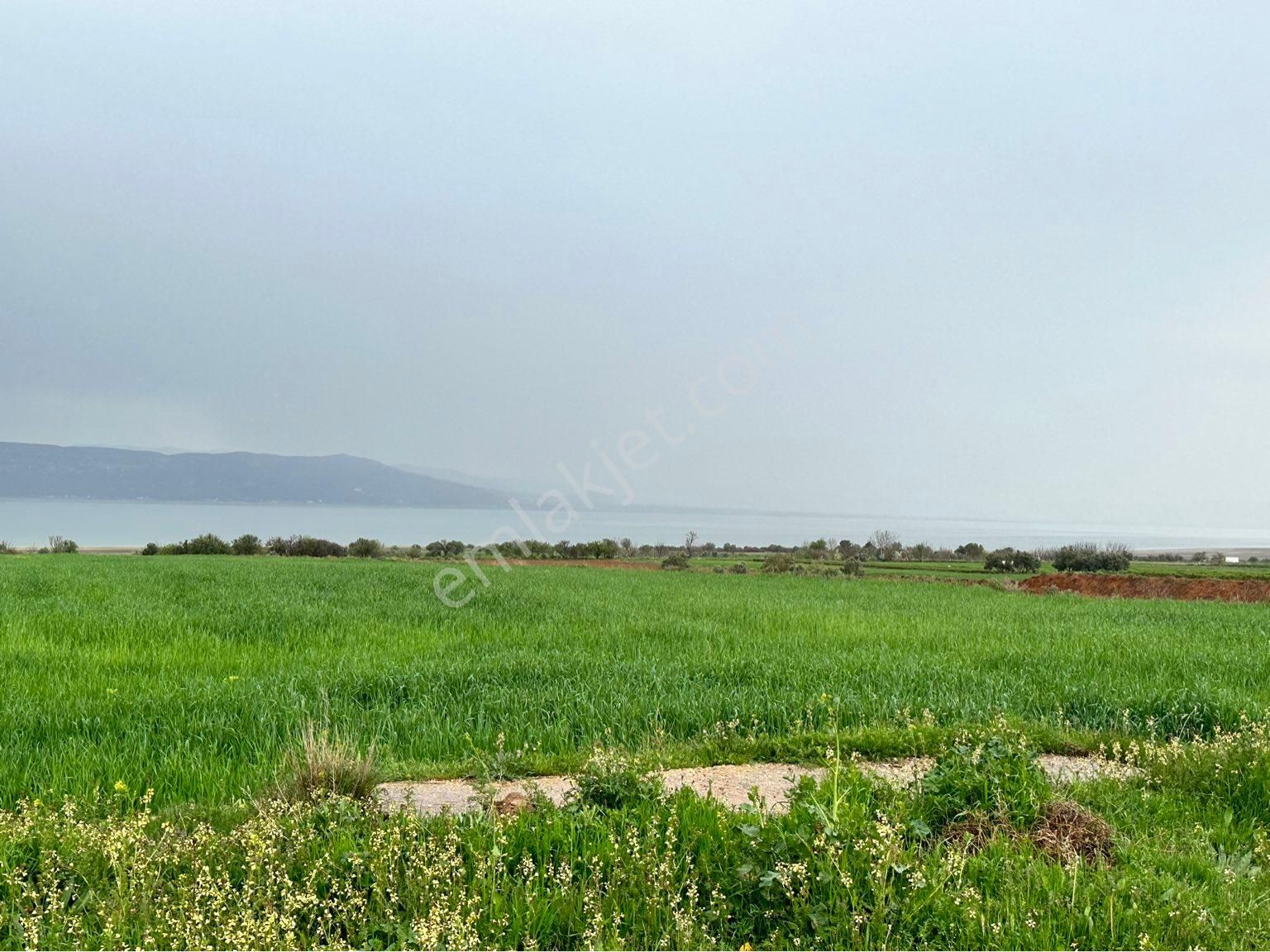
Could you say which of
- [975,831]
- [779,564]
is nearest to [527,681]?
[975,831]

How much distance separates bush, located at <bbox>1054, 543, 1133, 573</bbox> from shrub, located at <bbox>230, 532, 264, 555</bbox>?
64039mm

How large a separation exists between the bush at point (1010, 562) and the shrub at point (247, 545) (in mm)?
60629

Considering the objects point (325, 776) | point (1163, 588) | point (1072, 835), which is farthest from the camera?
point (1163, 588)

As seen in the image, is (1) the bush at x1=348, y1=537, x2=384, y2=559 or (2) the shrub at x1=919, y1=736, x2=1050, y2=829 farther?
(1) the bush at x1=348, y1=537, x2=384, y2=559

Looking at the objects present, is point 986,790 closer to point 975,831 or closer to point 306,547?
point 975,831

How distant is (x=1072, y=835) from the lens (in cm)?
435

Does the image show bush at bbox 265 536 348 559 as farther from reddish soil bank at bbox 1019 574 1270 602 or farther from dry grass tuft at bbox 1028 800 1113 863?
dry grass tuft at bbox 1028 800 1113 863

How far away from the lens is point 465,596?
70.5 feet

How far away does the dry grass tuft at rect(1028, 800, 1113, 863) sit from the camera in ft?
13.8

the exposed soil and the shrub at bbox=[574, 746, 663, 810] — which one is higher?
the shrub at bbox=[574, 746, 663, 810]

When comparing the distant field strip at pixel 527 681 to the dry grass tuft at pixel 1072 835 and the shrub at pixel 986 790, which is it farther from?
the dry grass tuft at pixel 1072 835

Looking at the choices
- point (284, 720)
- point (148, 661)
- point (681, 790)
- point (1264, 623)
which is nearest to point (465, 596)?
point (148, 661)

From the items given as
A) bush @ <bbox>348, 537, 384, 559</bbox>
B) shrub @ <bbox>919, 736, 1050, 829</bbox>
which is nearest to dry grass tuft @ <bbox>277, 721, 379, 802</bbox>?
shrub @ <bbox>919, 736, 1050, 829</bbox>

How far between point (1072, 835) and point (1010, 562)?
207ft
